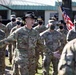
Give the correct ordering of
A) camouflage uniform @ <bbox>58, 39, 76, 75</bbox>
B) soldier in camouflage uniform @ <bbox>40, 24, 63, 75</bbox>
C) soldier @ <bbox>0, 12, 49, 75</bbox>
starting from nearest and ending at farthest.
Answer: camouflage uniform @ <bbox>58, 39, 76, 75</bbox> → soldier @ <bbox>0, 12, 49, 75</bbox> → soldier in camouflage uniform @ <bbox>40, 24, 63, 75</bbox>

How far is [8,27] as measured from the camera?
1382cm

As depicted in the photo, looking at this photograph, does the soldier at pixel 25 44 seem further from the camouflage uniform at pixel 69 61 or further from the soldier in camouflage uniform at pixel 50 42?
the camouflage uniform at pixel 69 61

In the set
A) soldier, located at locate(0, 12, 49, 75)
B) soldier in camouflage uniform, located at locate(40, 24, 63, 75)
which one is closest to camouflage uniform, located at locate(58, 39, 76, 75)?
soldier, located at locate(0, 12, 49, 75)

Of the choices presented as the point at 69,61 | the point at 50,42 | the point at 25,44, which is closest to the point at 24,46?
the point at 25,44

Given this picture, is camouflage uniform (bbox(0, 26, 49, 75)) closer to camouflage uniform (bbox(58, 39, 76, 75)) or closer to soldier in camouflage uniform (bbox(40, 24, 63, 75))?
soldier in camouflage uniform (bbox(40, 24, 63, 75))

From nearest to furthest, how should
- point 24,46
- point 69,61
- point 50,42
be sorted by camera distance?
point 69,61
point 24,46
point 50,42

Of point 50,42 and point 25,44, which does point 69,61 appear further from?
point 50,42

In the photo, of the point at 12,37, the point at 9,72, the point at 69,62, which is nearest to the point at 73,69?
the point at 69,62

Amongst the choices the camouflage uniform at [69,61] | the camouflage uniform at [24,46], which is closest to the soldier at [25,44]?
the camouflage uniform at [24,46]


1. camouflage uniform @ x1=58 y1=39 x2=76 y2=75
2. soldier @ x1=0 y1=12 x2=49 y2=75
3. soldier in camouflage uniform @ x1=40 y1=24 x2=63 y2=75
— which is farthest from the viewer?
soldier in camouflage uniform @ x1=40 y1=24 x2=63 y2=75

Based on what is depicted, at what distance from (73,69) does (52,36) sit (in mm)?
6532

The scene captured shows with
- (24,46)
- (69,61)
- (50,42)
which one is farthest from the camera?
(50,42)

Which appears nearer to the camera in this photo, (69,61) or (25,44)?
(69,61)

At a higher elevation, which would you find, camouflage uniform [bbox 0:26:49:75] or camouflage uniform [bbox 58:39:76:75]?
camouflage uniform [bbox 58:39:76:75]
